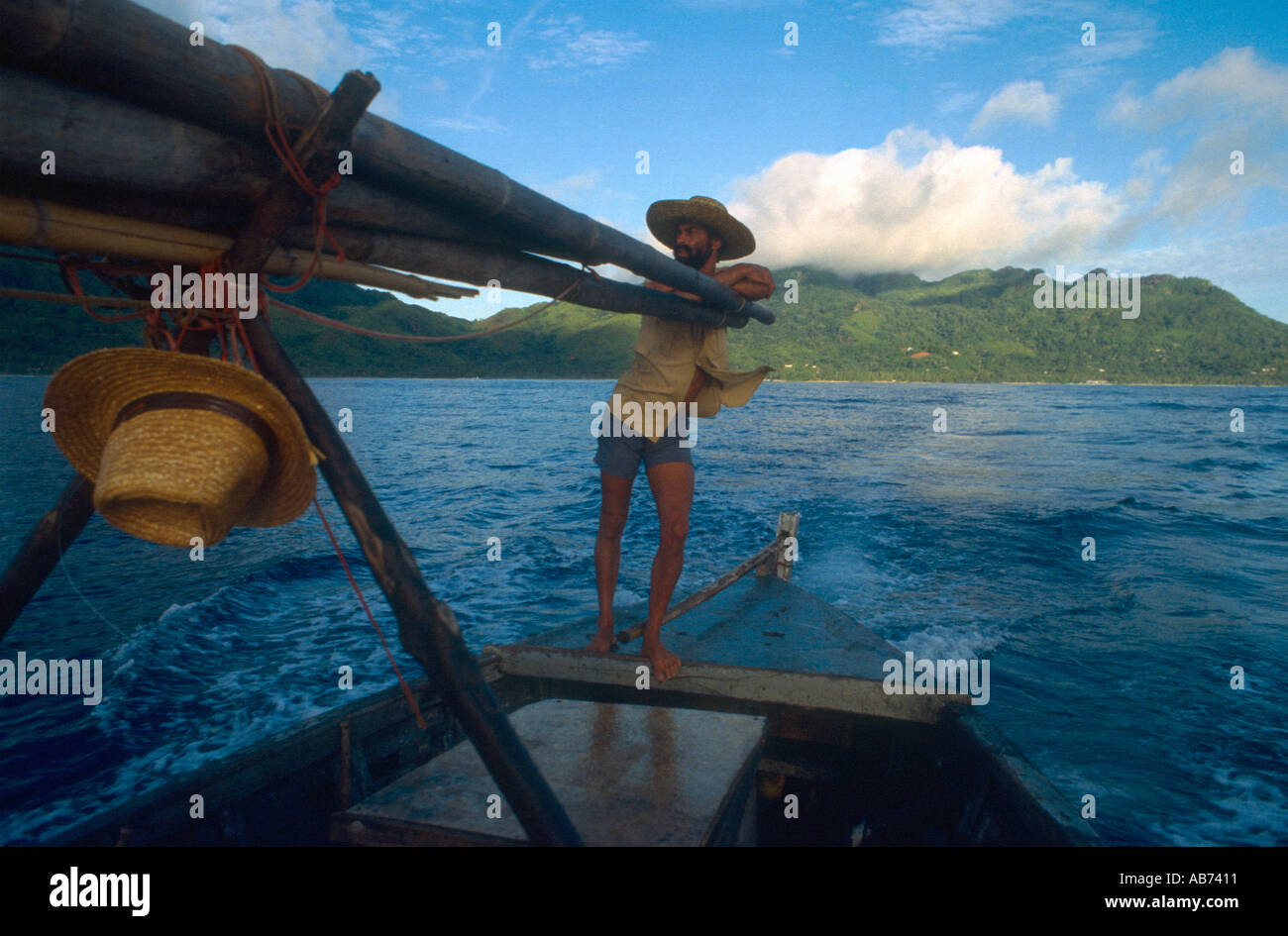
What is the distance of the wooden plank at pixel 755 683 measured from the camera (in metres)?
4.13

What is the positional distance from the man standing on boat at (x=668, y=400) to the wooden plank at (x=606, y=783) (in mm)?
874

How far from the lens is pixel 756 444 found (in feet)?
120

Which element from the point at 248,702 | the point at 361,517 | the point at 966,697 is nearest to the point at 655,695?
the point at 966,697

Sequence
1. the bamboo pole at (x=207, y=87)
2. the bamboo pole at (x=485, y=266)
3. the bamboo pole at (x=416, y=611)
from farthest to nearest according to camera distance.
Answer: the bamboo pole at (x=485, y=266) < the bamboo pole at (x=416, y=611) < the bamboo pole at (x=207, y=87)

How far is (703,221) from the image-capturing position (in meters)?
4.30

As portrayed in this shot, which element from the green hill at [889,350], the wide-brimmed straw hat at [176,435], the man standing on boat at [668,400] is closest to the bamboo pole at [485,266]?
the wide-brimmed straw hat at [176,435]

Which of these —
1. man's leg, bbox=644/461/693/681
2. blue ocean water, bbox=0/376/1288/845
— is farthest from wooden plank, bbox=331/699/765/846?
blue ocean water, bbox=0/376/1288/845

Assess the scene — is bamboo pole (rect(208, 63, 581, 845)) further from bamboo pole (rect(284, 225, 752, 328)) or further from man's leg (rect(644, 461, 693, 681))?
man's leg (rect(644, 461, 693, 681))

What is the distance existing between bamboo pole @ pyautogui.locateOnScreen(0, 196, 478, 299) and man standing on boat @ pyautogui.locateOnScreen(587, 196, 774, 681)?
2414 mm

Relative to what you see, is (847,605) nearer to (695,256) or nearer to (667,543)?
(667,543)

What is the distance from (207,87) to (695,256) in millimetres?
3232

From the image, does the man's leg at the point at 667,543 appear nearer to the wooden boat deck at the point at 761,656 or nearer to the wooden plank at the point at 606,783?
the wooden boat deck at the point at 761,656
